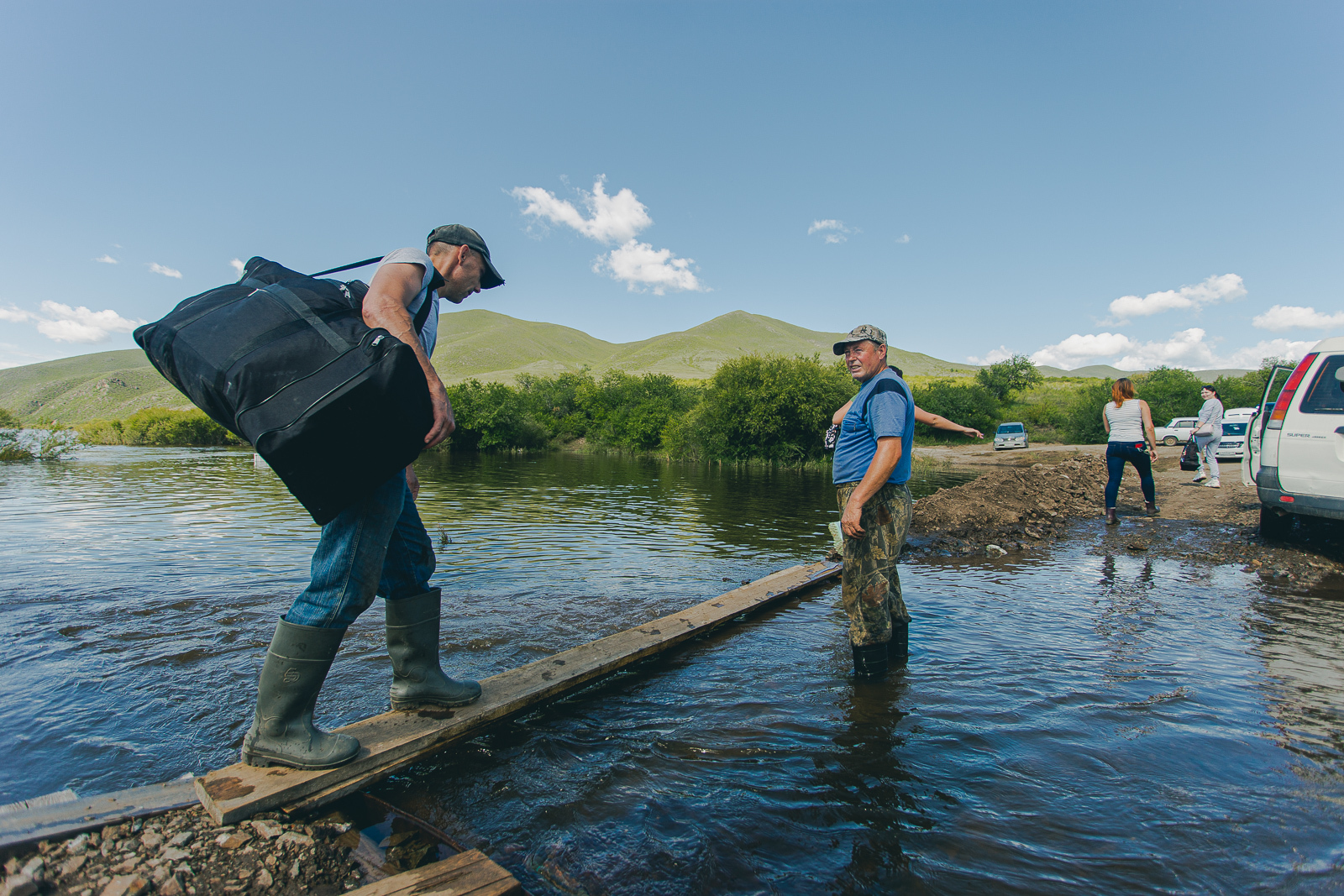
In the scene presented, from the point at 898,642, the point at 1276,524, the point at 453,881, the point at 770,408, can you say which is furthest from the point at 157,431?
the point at 1276,524

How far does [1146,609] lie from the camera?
18.4 ft

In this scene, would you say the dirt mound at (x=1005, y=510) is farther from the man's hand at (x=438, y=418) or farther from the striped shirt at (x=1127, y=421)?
the man's hand at (x=438, y=418)

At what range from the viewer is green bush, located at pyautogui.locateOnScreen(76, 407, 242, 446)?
2250 inches

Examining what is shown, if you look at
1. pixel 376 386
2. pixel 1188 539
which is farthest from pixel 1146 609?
pixel 376 386

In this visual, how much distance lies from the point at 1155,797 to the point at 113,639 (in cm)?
669

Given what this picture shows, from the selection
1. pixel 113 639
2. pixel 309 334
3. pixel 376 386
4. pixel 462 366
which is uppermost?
pixel 462 366

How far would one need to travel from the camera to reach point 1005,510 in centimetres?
1070

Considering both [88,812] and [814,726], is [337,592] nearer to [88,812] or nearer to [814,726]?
[88,812]

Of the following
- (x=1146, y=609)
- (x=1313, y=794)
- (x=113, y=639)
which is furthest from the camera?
(x=1146, y=609)

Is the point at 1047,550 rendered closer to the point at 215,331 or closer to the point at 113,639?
the point at 215,331

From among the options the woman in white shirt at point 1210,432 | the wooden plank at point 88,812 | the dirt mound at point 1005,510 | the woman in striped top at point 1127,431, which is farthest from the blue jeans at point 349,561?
the woman in white shirt at point 1210,432

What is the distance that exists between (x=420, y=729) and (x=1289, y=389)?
957 cm

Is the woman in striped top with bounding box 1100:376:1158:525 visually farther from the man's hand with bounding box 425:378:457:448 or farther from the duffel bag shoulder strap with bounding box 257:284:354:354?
the duffel bag shoulder strap with bounding box 257:284:354:354

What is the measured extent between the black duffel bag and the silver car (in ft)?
151
